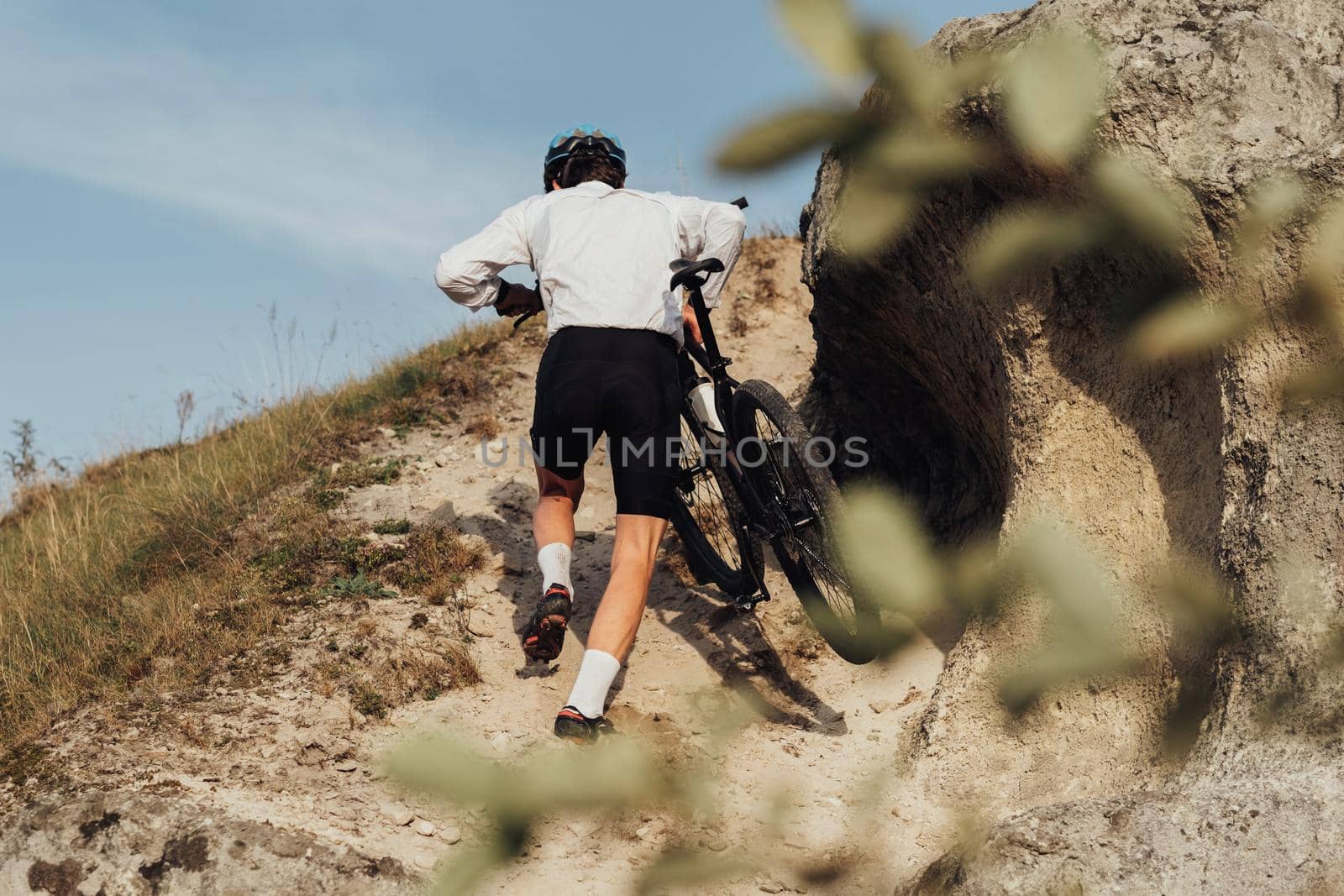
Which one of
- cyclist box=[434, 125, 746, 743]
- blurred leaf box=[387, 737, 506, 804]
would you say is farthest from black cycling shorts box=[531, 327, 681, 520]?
blurred leaf box=[387, 737, 506, 804]

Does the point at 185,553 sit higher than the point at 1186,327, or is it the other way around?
the point at 1186,327

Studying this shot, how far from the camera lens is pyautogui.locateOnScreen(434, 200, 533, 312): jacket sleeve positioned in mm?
4508

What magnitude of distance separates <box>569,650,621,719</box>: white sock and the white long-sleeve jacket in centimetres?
119

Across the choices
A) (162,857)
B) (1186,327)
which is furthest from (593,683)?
(1186,327)

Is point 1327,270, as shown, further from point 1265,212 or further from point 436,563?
point 436,563

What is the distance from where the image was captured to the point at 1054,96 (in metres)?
3.85

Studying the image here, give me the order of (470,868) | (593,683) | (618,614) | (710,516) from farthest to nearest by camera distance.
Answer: (710,516), (618,614), (593,683), (470,868)

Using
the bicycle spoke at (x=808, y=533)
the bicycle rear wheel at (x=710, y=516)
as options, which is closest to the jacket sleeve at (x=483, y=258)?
the bicycle rear wheel at (x=710, y=516)

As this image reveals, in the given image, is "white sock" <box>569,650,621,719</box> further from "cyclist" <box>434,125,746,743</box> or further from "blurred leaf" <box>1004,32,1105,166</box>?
"blurred leaf" <box>1004,32,1105,166</box>

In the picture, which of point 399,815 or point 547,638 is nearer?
point 399,815

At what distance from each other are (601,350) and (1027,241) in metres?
1.58

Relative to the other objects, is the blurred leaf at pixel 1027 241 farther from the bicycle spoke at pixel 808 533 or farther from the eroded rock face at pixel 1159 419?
the bicycle spoke at pixel 808 533

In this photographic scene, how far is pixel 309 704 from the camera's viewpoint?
430 cm

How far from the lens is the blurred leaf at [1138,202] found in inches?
142
